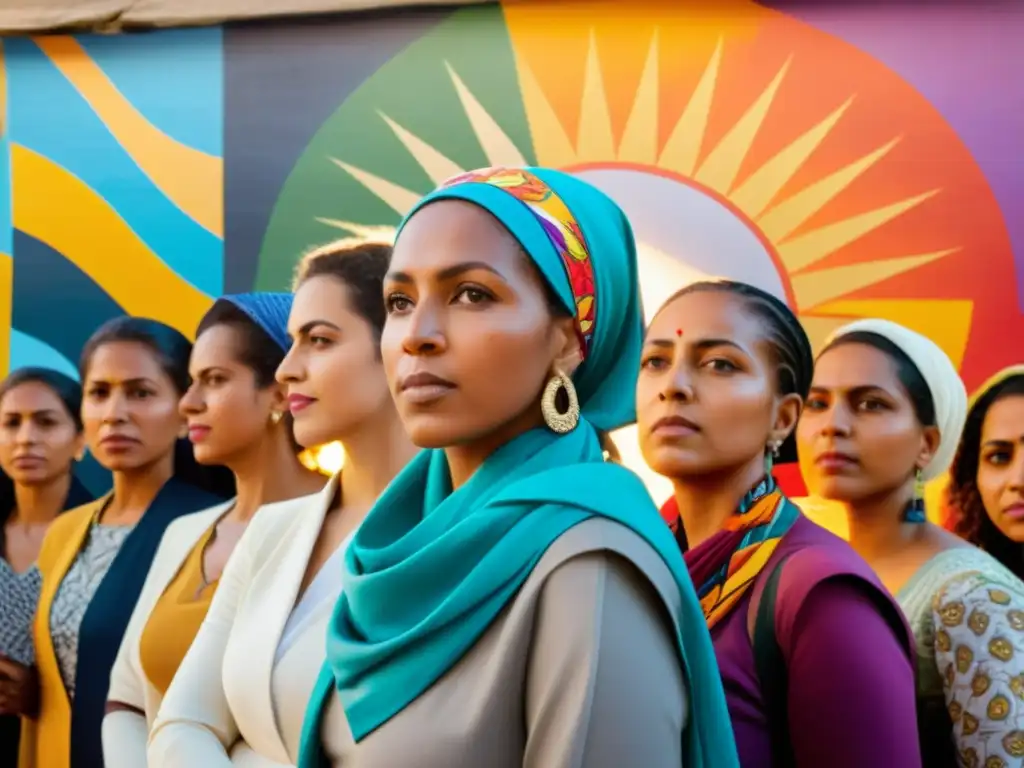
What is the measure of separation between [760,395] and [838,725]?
61 cm

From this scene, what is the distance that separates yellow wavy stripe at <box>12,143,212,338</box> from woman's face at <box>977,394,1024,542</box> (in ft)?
8.32

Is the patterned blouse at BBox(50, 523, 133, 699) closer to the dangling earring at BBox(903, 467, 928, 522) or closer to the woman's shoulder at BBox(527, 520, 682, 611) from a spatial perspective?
the dangling earring at BBox(903, 467, 928, 522)

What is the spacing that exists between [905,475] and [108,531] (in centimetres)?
217

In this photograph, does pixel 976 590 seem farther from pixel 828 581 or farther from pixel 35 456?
pixel 35 456

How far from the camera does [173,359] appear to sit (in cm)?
348

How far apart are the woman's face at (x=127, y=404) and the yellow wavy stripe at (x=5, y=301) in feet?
3.59

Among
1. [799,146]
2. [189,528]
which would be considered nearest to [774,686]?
[189,528]

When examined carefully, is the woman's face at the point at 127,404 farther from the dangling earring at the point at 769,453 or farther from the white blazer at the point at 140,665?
the dangling earring at the point at 769,453

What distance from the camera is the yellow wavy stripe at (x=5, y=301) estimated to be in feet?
14.4

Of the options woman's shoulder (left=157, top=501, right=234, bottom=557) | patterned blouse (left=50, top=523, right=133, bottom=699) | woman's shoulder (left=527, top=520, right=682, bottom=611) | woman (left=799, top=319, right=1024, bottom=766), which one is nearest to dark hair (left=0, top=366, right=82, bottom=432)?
patterned blouse (left=50, top=523, right=133, bottom=699)

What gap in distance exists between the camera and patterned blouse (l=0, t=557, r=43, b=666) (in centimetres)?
341

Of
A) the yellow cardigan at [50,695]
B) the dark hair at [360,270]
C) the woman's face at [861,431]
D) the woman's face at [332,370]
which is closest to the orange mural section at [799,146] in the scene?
the woman's face at [861,431]

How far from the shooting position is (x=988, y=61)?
3484 millimetres

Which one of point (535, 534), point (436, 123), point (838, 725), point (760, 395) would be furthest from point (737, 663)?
point (436, 123)
